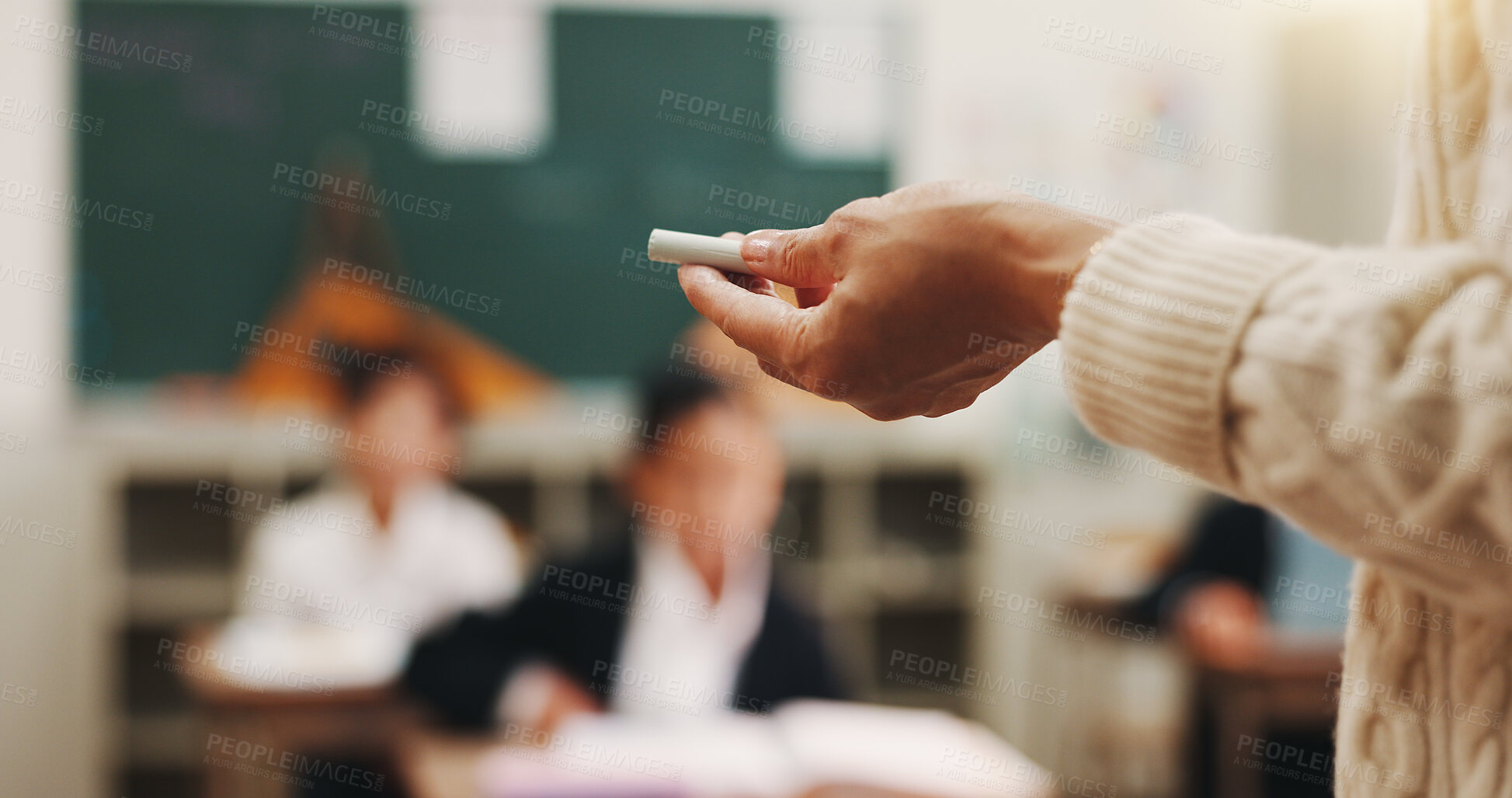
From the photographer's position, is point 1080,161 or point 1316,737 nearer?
point 1316,737

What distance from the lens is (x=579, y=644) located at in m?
2.39

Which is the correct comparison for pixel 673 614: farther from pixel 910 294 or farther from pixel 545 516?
pixel 910 294

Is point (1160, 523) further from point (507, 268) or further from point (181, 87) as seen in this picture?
point (181, 87)

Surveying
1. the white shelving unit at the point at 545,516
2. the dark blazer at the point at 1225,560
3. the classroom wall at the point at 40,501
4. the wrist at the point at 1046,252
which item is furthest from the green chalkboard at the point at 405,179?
the wrist at the point at 1046,252

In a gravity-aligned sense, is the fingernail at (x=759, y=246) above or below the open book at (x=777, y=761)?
above

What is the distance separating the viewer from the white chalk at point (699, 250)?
773mm

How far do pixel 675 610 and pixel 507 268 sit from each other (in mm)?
2096

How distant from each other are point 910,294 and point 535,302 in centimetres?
367

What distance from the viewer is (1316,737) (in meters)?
3.24

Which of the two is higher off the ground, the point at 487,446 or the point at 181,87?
the point at 181,87

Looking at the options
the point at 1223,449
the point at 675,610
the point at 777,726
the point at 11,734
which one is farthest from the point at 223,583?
the point at 1223,449

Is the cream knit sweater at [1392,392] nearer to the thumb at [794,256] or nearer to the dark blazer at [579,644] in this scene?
the thumb at [794,256]

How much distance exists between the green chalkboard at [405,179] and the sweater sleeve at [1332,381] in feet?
12.1

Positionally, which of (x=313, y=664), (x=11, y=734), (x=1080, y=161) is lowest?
(x=11, y=734)
